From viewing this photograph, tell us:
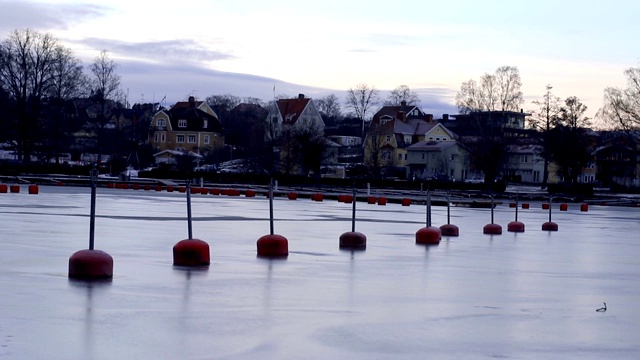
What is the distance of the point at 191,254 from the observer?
50.7ft

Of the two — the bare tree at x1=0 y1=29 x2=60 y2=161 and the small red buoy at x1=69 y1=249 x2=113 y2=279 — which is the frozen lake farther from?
the bare tree at x1=0 y1=29 x2=60 y2=161

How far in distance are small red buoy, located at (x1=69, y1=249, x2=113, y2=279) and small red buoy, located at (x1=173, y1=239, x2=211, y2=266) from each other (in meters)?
2.15

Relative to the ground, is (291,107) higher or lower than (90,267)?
higher

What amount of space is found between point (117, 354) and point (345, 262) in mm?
9162

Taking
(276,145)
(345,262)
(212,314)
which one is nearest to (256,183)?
(276,145)

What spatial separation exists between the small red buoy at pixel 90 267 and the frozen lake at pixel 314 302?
20cm

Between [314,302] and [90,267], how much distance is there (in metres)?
3.18

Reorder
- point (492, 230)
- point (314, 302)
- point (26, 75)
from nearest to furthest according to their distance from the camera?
point (314, 302), point (492, 230), point (26, 75)

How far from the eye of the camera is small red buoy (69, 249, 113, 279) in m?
13.2

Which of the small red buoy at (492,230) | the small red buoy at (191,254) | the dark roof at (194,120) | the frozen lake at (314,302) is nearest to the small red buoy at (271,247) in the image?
the frozen lake at (314,302)

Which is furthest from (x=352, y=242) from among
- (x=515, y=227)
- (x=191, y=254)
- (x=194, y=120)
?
(x=194, y=120)

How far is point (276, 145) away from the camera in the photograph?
104125 millimetres

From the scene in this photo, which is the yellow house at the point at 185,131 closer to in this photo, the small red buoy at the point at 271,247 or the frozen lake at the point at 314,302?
the frozen lake at the point at 314,302

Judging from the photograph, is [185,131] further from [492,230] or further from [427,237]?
[427,237]
